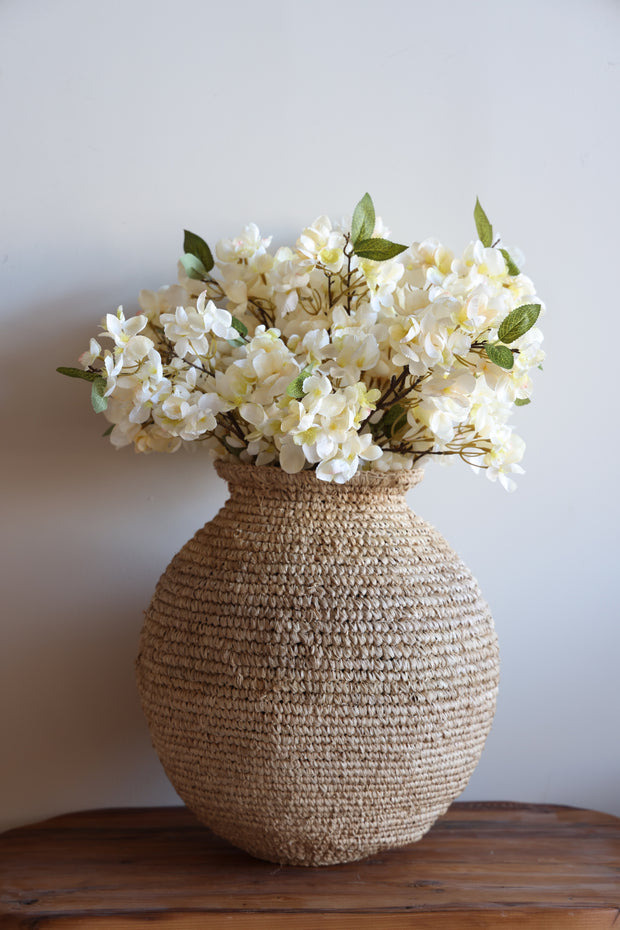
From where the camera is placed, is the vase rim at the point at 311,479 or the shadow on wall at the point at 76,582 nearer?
the vase rim at the point at 311,479

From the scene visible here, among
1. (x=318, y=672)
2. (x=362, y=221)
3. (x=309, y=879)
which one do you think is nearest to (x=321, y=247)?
(x=362, y=221)

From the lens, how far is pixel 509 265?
3.07ft

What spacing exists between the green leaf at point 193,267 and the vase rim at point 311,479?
258 millimetres

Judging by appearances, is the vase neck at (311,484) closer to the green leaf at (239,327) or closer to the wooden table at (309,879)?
the green leaf at (239,327)

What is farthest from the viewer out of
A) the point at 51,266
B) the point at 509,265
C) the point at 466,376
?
the point at 51,266

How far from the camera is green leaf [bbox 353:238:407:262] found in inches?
33.5

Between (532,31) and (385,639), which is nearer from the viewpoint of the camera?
(385,639)

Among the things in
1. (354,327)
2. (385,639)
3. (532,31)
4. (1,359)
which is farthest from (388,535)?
(532,31)

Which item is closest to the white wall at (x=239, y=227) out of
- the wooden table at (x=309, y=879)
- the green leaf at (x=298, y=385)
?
the wooden table at (x=309, y=879)

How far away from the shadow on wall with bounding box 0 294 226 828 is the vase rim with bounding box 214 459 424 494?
0.24 m

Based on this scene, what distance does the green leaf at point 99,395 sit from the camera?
84cm

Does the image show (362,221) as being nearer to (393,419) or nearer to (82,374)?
(393,419)

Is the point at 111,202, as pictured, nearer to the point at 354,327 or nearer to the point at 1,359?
the point at 1,359

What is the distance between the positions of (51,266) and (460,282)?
583 millimetres
